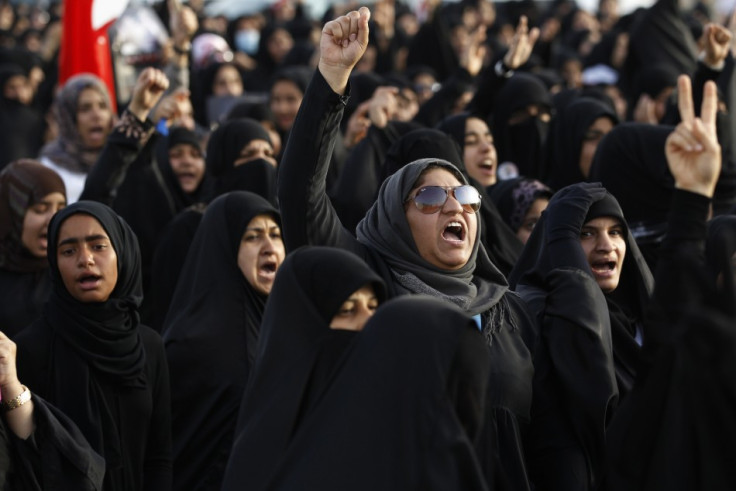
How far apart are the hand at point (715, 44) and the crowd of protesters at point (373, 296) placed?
0.10 feet

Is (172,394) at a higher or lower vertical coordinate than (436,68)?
lower

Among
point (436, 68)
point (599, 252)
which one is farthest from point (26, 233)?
point (436, 68)

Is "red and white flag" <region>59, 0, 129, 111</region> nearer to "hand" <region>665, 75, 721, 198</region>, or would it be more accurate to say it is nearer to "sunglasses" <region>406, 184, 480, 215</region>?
"sunglasses" <region>406, 184, 480, 215</region>

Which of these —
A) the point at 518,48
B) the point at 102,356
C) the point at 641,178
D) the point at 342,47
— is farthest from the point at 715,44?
the point at 102,356

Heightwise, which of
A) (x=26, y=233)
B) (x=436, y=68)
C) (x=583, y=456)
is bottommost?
(x=583, y=456)

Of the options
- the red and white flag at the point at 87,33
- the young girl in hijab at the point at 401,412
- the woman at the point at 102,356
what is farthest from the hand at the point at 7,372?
the red and white flag at the point at 87,33

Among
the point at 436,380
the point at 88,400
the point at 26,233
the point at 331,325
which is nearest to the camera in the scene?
the point at 436,380

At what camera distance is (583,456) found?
3945 millimetres

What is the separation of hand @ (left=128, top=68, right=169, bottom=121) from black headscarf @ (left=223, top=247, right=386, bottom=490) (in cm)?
257

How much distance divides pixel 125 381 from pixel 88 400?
133 mm

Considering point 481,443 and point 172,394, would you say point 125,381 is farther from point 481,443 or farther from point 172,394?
point 481,443

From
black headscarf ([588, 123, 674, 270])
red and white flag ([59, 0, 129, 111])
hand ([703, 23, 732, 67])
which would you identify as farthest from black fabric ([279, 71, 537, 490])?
red and white flag ([59, 0, 129, 111])

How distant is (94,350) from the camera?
4496 millimetres

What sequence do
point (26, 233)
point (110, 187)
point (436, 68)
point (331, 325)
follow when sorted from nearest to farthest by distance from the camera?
point (331, 325) → point (26, 233) → point (110, 187) → point (436, 68)
